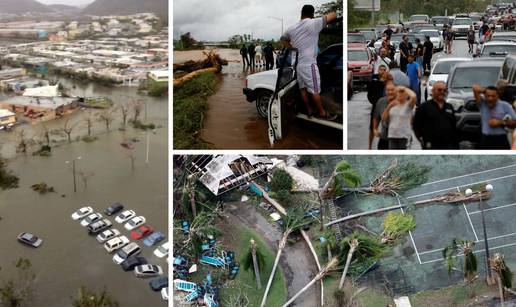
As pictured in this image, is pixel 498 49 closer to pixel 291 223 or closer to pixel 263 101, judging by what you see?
pixel 263 101

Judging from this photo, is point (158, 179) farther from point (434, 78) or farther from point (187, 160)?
point (434, 78)

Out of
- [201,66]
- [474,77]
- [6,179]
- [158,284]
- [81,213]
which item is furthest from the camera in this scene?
[6,179]

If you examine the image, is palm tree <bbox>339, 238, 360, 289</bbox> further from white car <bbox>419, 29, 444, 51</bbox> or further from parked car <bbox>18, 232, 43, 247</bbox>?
parked car <bbox>18, 232, 43, 247</bbox>

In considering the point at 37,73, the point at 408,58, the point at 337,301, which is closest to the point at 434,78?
the point at 408,58

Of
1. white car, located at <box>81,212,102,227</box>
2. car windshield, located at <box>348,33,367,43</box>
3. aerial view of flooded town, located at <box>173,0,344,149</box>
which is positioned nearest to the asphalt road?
aerial view of flooded town, located at <box>173,0,344,149</box>

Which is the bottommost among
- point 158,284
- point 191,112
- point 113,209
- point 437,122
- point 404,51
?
point 158,284

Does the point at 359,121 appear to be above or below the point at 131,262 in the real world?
above

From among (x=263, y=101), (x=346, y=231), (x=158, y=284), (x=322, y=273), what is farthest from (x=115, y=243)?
(x=346, y=231)
